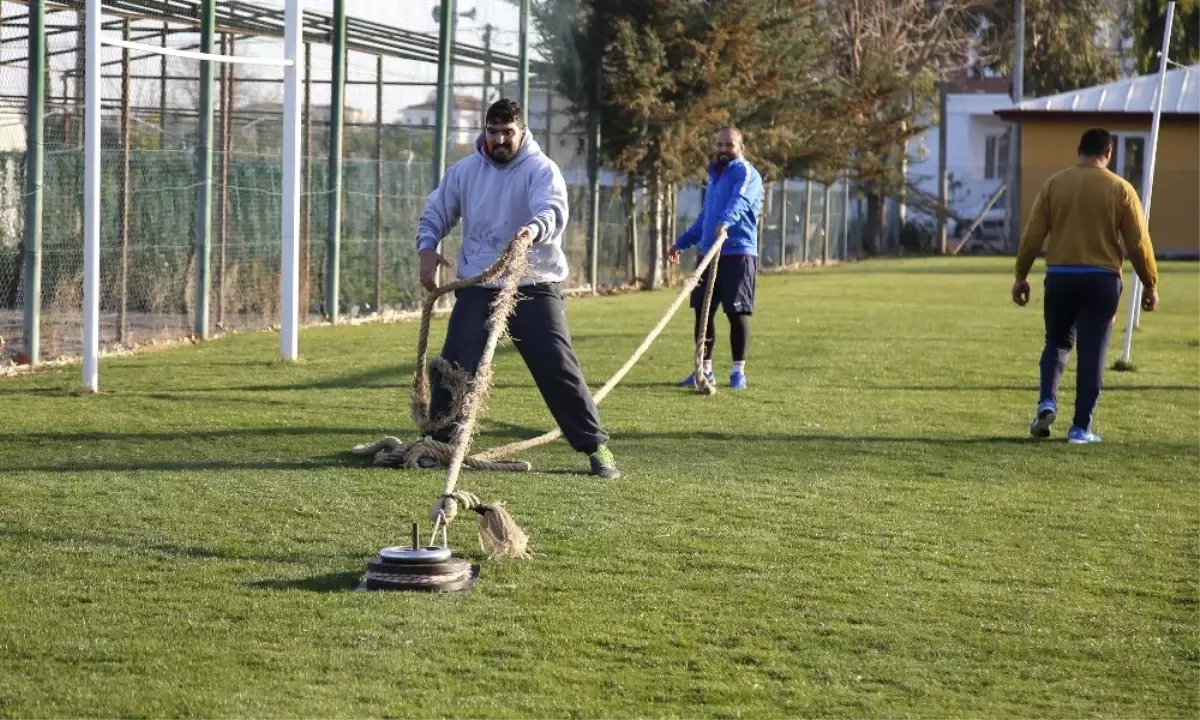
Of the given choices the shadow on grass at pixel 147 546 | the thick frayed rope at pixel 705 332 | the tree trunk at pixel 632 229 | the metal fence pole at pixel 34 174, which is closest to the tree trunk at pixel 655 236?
the tree trunk at pixel 632 229

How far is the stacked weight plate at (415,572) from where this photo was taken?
614cm

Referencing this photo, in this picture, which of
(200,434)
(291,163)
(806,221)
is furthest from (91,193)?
(806,221)

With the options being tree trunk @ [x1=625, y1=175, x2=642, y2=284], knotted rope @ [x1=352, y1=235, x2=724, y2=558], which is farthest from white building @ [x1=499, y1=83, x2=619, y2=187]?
knotted rope @ [x1=352, y1=235, x2=724, y2=558]

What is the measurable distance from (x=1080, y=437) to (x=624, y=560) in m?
4.93

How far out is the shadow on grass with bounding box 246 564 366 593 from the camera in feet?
20.3

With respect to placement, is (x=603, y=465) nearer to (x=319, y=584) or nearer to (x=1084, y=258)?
(x=319, y=584)

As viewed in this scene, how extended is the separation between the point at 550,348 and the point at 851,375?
→ 20.9ft

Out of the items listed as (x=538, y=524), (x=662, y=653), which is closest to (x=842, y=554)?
(x=538, y=524)

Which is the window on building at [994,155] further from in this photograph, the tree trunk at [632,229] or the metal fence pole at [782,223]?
the tree trunk at [632,229]

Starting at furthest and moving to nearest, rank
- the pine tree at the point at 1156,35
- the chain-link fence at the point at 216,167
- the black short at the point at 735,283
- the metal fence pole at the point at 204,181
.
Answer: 1. the pine tree at the point at 1156,35
2. the metal fence pole at the point at 204,181
3. the chain-link fence at the point at 216,167
4. the black short at the point at 735,283

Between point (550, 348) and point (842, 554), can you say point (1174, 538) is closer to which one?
point (842, 554)

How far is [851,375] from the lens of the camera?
14516 millimetres

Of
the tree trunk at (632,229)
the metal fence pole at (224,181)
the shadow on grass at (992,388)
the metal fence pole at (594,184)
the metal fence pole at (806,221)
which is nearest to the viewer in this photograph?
the shadow on grass at (992,388)

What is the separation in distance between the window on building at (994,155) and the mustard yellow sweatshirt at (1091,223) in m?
54.7
